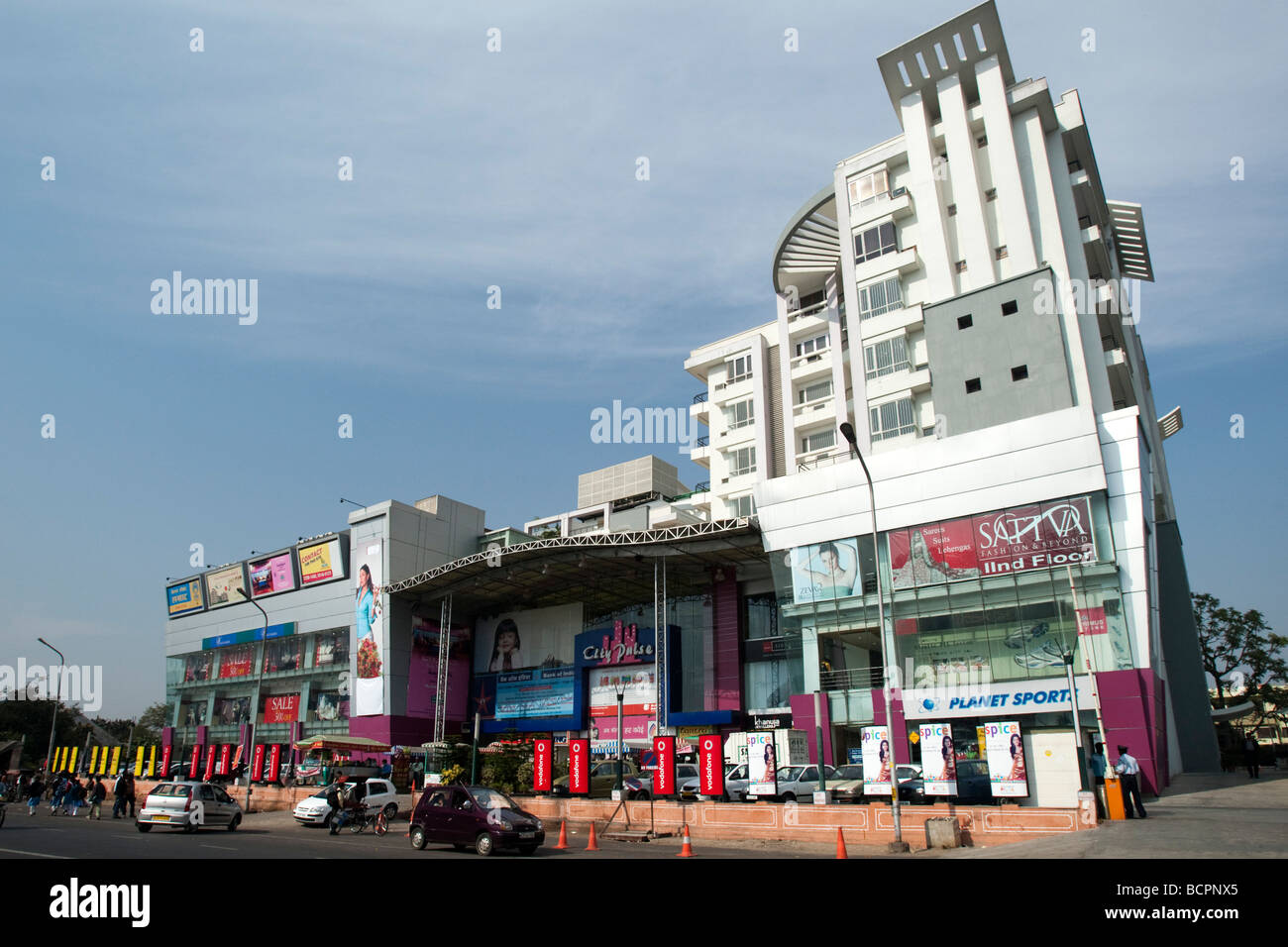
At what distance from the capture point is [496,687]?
6253 centimetres

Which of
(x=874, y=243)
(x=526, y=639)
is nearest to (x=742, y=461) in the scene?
(x=874, y=243)

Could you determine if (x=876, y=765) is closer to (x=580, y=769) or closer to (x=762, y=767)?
(x=762, y=767)

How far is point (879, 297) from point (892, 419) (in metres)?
7.19

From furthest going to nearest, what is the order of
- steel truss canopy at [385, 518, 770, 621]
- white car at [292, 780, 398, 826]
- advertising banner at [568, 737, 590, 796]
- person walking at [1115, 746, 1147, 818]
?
1. steel truss canopy at [385, 518, 770, 621]
2. white car at [292, 780, 398, 826]
3. advertising banner at [568, 737, 590, 796]
4. person walking at [1115, 746, 1147, 818]

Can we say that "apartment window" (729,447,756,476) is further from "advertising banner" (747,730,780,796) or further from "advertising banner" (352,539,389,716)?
"advertising banner" (747,730,780,796)

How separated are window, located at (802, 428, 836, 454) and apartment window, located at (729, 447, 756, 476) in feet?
14.5

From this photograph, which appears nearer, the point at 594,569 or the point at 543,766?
the point at 543,766

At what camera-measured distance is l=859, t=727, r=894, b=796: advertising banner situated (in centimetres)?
2445

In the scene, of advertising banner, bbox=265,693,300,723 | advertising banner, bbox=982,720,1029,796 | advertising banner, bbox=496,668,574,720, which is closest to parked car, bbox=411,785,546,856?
advertising banner, bbox=982,720,1029,796

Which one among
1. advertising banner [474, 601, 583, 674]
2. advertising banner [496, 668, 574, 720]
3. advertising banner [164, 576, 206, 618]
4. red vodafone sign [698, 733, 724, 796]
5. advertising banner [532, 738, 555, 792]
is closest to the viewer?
red vodafone sign [698, 733, 724, 796]

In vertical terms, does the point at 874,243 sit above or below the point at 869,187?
below

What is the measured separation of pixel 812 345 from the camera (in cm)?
5700
